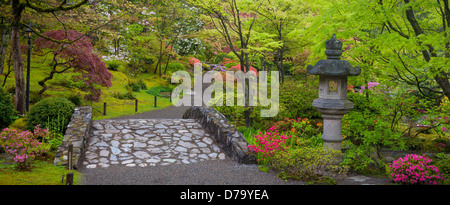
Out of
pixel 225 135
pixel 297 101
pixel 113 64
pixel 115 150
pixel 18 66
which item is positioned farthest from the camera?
pixel 113 64

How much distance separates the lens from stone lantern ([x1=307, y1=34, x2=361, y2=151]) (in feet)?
24.0

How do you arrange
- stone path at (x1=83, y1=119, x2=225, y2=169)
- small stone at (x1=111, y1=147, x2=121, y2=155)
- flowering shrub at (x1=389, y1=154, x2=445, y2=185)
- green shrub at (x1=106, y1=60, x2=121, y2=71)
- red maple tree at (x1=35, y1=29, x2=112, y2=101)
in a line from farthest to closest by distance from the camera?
green shrub at (x1=106, y1=60, x2=121, y2=71) → red maple tree at (x1=35, y1=29, x2=112, y2=101) → small stone at (x1=111, y1=147, x2=121, y2=155) → stone path at (x1=83, y1=119, x2=225, y2=169) → flowering shrub at (x1=389, y1=154, x2=445, y2=185)

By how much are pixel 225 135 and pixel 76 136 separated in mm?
3770

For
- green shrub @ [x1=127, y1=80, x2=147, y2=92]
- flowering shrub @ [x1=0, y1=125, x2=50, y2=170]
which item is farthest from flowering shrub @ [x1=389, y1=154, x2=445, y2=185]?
green shrub @ [x1=127, y1=80, x2=147, y2=92]

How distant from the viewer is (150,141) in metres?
9.80

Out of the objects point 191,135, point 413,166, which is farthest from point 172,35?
point 413,166

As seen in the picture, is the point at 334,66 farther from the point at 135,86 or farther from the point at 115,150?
the point at 135,86

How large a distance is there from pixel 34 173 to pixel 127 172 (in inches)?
68.7

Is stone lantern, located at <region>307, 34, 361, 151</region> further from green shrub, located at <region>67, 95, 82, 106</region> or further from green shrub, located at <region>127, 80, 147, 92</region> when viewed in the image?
green shrub, located at <region>127, 80, 147, 92</region>

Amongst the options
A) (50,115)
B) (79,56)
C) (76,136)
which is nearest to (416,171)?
(76,136)

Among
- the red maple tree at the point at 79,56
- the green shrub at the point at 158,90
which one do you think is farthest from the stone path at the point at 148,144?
the green shrub at the point at 158,90

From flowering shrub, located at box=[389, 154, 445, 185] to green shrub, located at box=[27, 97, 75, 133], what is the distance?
27.2 feet

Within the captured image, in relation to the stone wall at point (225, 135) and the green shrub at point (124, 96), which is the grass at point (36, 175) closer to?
the stone wall at point (225, 135)

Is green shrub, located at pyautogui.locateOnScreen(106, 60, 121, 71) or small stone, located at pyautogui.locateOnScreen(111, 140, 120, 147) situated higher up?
green shrub, located at pyautogui.locateOnScreen(106, 60, 121, 71)
